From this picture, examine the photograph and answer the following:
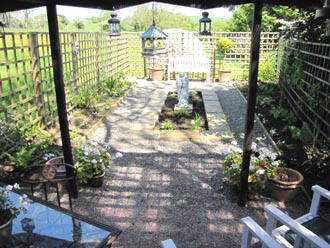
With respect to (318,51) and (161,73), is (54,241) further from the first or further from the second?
(161,73)

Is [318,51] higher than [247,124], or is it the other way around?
[318,51]

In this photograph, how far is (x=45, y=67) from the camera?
4.95 meters

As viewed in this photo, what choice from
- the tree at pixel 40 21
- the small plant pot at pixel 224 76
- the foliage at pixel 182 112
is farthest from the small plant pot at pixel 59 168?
the tree at pixel 40 21

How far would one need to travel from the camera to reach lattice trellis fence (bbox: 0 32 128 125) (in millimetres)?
4000

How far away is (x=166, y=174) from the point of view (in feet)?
12.3

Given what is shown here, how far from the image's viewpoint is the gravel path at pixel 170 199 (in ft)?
8.57

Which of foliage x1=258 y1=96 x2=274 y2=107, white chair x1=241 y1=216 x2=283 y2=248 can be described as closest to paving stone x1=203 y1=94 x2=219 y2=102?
foliage x1=258 y1=96 x2=274 y2=107

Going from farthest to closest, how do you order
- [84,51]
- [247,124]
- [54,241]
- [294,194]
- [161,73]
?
[161,73] < [84,51] < [294,194] < [247,124] < [54,241]

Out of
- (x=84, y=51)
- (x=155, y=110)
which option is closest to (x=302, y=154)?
(x=155, y=110)

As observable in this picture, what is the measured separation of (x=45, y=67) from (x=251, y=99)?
12.0 feet

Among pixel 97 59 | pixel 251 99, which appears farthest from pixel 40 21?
pixel 251 99

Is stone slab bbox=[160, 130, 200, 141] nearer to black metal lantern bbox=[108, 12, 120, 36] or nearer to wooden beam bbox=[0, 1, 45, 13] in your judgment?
black metal lantern bbox=[108, 12, 120, 36]

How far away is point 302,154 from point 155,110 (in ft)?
12.0

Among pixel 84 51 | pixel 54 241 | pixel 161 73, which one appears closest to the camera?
pixel 54 241
